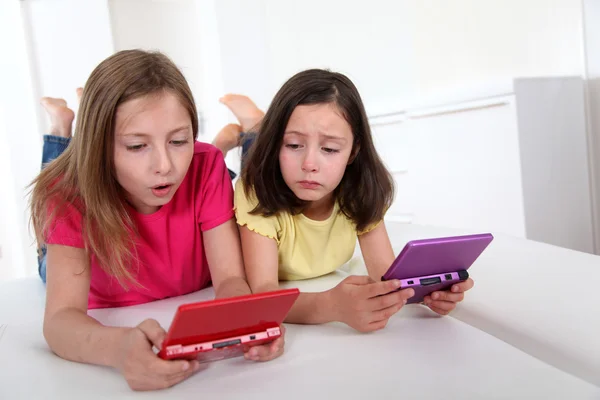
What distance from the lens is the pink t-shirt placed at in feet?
3.65

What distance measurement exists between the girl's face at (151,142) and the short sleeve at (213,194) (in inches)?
6.9

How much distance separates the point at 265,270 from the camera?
3.51 ft

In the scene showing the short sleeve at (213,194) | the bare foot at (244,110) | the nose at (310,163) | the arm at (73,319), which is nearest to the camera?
the arm at (73,319)

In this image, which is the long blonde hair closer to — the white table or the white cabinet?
the white table

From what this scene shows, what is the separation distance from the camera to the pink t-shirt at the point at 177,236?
43.8 inches

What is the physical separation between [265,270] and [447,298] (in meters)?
0.36

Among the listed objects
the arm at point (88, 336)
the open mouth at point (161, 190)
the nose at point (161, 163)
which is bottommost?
the arm at point (88, 336)

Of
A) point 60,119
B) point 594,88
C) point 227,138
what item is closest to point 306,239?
point 227,138

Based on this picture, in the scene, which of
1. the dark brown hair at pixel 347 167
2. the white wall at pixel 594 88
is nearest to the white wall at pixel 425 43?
the white wall at pixel 594 88

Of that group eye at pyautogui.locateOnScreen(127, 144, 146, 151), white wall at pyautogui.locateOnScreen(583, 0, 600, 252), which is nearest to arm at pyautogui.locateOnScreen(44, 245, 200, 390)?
eye at pyautogui.locateOnScreen(127, 144, 146, 151)

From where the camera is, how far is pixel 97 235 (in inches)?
38.9

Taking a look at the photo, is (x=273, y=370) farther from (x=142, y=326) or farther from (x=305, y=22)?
(x=305, y=22)

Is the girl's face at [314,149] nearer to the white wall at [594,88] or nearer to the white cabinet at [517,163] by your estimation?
the white cabinet at [517,163]

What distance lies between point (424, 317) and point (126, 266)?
Result: 1.97ft
